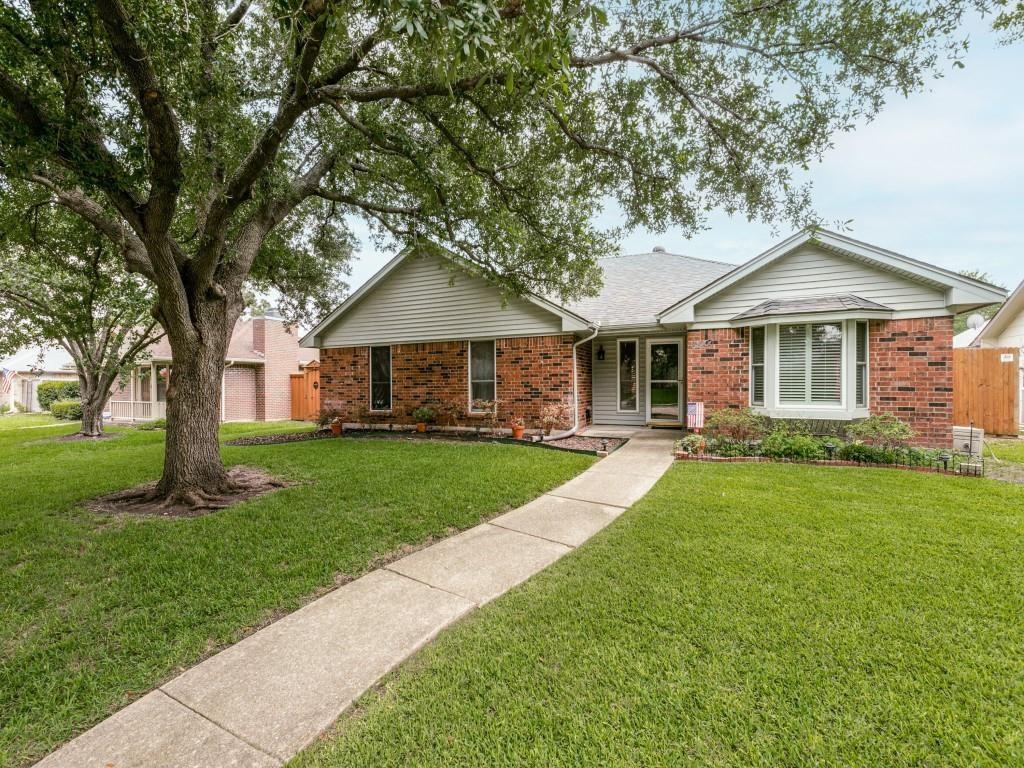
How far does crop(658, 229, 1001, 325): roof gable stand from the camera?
23.5 ft

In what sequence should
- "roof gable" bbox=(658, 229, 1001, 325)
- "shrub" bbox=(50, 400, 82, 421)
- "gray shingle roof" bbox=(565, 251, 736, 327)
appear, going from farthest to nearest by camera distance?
"shrub" bbox=(50, 400, 82, 421)
"gray shingle roof" bbox=(565, 251, 736, 327)
"roof gable" bbox=(658, 229, 1001, 325)

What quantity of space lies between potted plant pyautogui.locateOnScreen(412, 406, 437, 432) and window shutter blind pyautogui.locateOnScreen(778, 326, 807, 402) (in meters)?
7.86

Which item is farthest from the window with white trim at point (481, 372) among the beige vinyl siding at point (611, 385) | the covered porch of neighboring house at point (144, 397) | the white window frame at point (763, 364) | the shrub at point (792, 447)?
the covered porch of neighboring house at point (144, 397)

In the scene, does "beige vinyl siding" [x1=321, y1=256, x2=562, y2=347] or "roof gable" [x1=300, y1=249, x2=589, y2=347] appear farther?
"beige vinyl siding" [x1=321, y1=256, x2=562, y2=347]

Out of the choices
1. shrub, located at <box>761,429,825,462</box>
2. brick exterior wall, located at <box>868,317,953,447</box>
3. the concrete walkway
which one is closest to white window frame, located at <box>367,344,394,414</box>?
the concrete walkway

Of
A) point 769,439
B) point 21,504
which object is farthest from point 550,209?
point 21,504

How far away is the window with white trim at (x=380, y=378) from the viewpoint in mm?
12523

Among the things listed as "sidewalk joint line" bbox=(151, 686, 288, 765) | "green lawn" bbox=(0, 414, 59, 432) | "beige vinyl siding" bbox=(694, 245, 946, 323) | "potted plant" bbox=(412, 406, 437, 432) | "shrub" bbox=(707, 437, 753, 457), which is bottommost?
"green lawn" bbox=(0, 414, 59, 432)

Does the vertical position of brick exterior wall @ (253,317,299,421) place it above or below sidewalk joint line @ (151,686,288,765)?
above

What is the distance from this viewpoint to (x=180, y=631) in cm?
276

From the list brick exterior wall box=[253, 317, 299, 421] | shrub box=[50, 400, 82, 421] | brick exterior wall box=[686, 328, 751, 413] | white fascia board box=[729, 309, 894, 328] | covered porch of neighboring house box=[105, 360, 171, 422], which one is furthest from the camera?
shrub box=[50, 400, 82, 421]

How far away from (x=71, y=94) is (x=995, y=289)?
40.2 feet

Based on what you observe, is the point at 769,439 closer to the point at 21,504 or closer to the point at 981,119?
the point at 981,119

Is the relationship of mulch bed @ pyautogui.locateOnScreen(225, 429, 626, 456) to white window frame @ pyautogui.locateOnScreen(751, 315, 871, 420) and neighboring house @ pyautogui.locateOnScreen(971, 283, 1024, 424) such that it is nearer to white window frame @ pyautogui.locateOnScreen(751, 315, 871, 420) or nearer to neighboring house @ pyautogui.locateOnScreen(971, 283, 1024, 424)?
white window frame @ pyautogui.locateOnScreen(751, 315, 871, 420)
